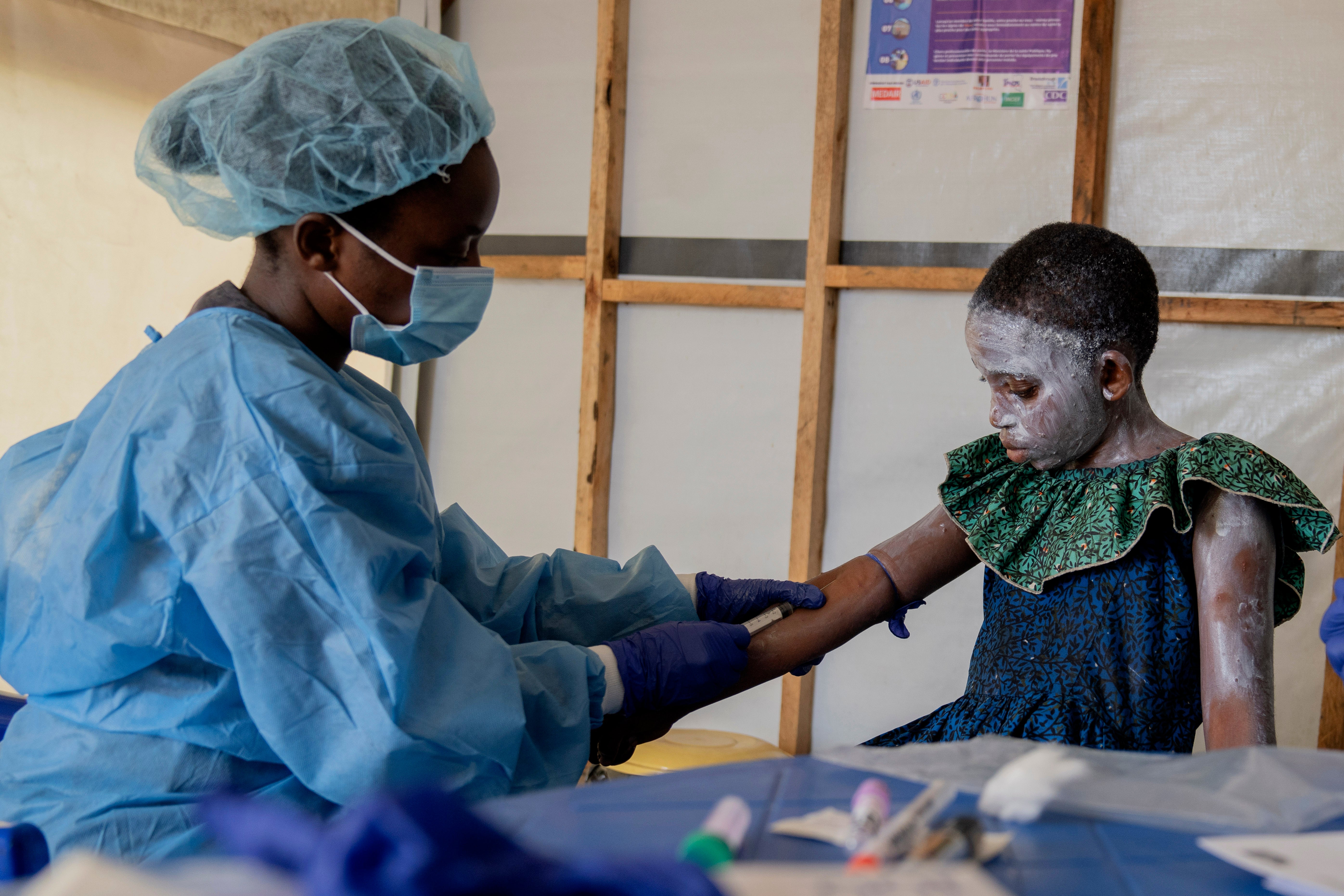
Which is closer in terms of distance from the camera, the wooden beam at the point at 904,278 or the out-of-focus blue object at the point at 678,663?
the out-of-focus blue object at the point at 678,663

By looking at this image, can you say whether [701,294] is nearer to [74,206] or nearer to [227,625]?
[74,206]

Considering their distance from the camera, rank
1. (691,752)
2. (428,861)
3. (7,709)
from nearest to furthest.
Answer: (428,861)
(7,709)
(691,752)

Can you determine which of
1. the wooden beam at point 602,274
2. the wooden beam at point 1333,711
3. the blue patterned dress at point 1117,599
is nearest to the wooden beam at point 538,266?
the wooden beam at point 602,274

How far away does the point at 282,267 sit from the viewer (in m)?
1.42

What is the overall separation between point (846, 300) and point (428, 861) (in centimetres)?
290

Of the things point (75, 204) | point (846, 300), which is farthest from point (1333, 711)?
point (75, 204)

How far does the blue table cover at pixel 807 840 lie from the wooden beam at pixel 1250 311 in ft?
7.15

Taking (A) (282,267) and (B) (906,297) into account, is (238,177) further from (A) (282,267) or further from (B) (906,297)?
(B) (906,297)

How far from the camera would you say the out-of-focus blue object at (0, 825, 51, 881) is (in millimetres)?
956

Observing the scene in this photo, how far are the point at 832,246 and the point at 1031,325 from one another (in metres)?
1.64

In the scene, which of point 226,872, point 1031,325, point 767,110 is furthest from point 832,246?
point 226,872

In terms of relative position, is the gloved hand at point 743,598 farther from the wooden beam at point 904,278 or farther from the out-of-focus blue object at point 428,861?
the out-of-focus blue object at point 428,861

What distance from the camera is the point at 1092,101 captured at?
2.81 meters

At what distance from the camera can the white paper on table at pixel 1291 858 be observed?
65 cm
